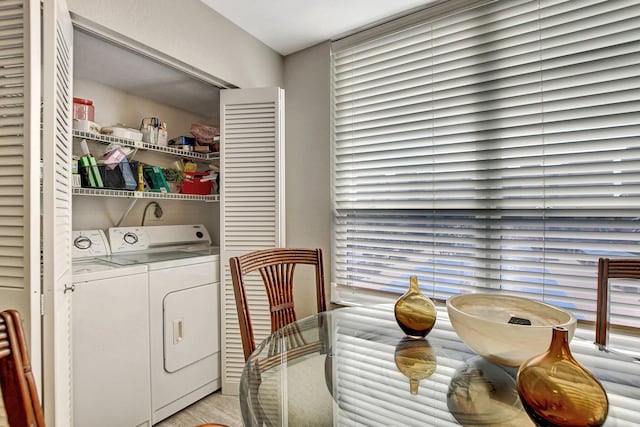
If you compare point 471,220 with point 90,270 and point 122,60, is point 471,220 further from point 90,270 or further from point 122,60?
point 122,60

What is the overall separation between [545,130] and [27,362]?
233 cm

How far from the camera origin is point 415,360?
1025 mm

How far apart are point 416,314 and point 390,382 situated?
30 cm

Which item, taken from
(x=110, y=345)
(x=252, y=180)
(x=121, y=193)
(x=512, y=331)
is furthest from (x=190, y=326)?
(x=512, y=331)

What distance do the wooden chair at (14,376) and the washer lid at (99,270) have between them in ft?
3.09

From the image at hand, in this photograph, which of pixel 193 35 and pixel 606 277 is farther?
pixel 193 35

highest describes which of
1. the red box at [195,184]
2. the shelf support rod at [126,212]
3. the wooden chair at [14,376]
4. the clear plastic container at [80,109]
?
the clear plastic container at [80,109]

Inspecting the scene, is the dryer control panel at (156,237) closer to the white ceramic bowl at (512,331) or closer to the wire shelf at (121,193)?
the wire shelf at (121,193)

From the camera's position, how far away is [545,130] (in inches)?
67.2

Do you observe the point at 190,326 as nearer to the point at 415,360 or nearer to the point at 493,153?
the point at 415,360

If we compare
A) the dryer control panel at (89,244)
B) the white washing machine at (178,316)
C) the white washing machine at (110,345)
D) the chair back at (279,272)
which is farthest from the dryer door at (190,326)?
the chair back at (279,272)

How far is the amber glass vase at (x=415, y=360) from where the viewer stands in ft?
3.01

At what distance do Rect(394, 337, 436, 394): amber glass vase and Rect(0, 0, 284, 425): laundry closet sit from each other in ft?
4.06

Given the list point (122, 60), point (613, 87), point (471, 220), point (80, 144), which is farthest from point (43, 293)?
point (613, 87)
